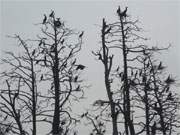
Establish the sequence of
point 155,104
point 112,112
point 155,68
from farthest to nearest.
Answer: point 155,68, point 155,104, point 112,112

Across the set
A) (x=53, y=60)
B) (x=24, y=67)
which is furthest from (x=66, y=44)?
(x=24, y=67)

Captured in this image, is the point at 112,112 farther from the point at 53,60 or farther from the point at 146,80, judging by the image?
the point at 146,80

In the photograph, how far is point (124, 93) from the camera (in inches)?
760

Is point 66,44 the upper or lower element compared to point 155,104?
upper

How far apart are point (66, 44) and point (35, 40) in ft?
5.86

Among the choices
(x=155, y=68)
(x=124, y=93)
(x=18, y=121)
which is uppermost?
(x=155, y=68)

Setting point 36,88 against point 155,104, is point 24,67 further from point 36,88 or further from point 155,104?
point 155,104

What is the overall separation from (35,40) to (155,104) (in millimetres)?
8683

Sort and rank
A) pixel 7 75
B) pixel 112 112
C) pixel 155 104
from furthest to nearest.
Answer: pixel 155 104 → pixel 7 75 → pixel 112 112

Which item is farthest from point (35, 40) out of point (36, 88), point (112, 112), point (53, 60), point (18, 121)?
point (112, 112)

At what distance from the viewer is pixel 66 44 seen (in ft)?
68.1

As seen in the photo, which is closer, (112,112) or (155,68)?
(112,112)

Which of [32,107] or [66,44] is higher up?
[66,44]

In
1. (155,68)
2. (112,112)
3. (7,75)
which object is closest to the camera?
(112,112)
